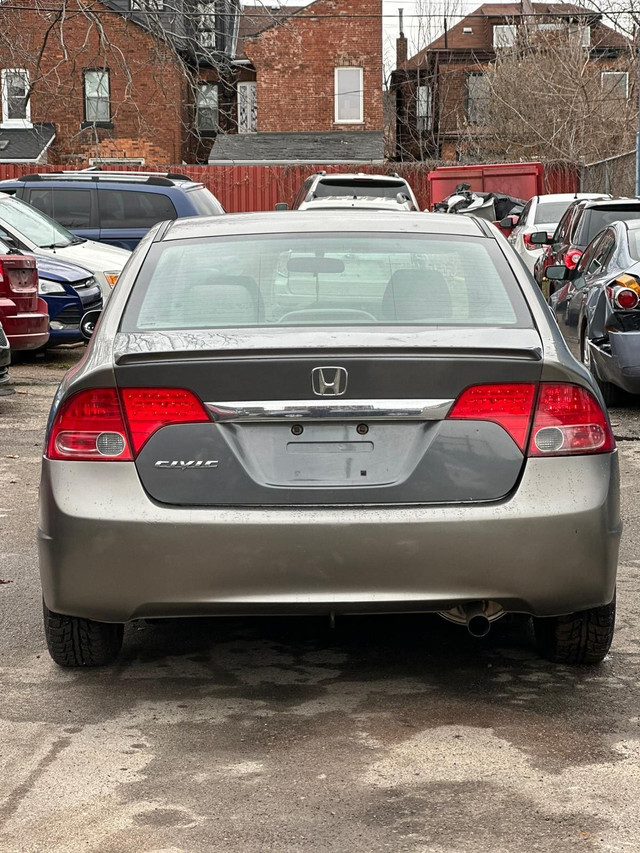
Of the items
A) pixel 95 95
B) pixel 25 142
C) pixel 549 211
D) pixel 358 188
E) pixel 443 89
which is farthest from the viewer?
pixel 443 89

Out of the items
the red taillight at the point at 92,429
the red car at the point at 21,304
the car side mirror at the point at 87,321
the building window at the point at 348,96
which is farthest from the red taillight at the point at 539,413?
the building window at the point at 348,96

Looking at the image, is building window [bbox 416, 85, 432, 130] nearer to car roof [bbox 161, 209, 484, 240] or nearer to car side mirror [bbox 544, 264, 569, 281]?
car side mirror [bbox 544, 264, 569, 281]

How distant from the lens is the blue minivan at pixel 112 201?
18.8 metres

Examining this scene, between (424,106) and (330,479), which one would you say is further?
(424,106)

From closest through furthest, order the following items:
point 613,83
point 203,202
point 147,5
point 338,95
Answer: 1. point 203,202
2. point 147,5
3. point 613,83
4. point 338,95

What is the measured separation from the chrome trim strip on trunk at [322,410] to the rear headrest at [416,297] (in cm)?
52

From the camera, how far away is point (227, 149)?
47.5m

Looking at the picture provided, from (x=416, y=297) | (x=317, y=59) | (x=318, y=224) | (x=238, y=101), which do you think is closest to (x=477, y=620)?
(x=416, y=297)

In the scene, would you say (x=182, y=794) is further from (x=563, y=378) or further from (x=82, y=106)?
(x=82, y=106)

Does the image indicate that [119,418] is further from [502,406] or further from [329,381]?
[502,406]

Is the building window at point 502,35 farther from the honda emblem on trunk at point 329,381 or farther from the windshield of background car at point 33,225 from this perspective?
the honda emblem on trunk at point 329,381

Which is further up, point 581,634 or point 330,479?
point 330,479

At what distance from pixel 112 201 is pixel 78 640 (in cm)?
1496

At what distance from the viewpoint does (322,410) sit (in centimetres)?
414
